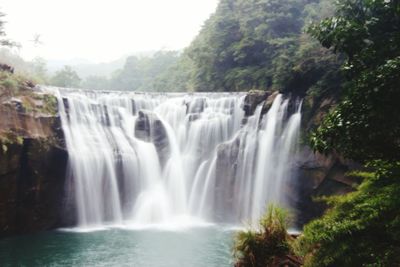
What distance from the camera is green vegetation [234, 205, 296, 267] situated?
7.78m

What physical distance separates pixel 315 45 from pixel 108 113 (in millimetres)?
13598

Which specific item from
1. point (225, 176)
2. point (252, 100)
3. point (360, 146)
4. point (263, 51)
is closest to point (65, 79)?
point (263, 51)

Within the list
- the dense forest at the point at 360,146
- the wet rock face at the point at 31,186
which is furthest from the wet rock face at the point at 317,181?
the wet rock face at the point at 31,186

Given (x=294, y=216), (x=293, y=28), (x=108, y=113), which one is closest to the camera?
(x=294, y=216)

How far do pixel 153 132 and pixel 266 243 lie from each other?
1847 cm

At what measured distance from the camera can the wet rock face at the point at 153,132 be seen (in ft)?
82.3

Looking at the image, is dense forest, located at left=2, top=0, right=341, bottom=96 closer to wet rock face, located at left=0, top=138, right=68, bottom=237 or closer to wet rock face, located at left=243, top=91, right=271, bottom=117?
wet rock face, located at left=243, top=91, right=271, bottom=117

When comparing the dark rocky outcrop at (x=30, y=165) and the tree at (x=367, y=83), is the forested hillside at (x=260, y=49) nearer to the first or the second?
the dark rocky outcrop at (x=30, y=165)

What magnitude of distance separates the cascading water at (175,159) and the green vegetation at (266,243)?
12735mm

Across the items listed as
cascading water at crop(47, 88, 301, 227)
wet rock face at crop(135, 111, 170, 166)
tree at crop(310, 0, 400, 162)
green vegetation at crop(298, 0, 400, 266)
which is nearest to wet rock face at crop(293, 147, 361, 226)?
cascading water at crop(47, 88, 301, 227)

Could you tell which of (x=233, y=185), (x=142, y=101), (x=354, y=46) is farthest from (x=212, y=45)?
(x=354, y=46)

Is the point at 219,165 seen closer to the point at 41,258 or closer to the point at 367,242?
the point at 41,258

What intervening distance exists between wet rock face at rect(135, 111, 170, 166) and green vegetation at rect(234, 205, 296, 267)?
17056mm

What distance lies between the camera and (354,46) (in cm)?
768
